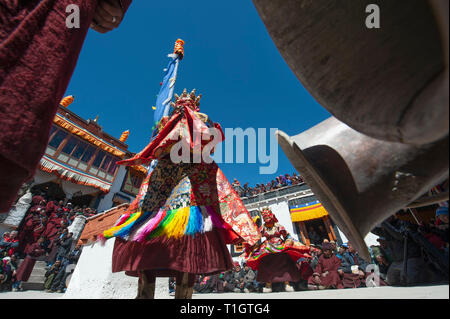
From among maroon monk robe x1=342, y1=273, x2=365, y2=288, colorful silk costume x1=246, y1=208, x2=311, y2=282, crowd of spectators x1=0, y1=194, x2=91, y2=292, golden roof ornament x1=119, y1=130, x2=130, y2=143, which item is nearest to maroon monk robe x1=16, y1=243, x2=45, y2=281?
crowd of spectators x1=0, y1=194, x2=91, y2=292

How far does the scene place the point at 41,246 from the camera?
8461 mm

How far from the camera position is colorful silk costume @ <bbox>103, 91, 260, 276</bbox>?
161 cm

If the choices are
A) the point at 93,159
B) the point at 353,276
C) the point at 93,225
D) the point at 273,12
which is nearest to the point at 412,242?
the point at 273,12

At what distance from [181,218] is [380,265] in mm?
5882

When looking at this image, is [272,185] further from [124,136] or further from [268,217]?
[124,136]

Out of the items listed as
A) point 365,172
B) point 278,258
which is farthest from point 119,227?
point 278,258

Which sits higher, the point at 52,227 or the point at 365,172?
the point at 52,227

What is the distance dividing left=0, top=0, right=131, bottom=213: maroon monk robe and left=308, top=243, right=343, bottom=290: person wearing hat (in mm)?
6756

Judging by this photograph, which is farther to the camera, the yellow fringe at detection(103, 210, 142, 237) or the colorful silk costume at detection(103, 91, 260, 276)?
the yellow fringe at detection(103, 210, 142, 237)

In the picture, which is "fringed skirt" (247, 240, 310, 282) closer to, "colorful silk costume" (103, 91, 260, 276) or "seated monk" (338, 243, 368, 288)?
"seated monk" (338, 243, 368, 288)

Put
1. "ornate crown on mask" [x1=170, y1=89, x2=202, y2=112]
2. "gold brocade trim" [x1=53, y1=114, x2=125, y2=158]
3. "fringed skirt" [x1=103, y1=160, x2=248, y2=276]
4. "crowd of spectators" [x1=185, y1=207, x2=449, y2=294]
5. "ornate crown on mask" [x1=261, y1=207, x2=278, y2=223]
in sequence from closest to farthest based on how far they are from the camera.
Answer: "fringed skirt" [x1=103, y1=160, x2=248, y2=276], "crowd of spectators" [x1=185, y1=207, x2=449, y2=294], "ornate crown on mask" [x1=170, y1=89, x2=202, y2=112], "ornate crown on mask" [x1=261, y1=207, x2=278, y2=223], "gold brocade trim" [x1=53, y1=114, x2=125, y2=158]

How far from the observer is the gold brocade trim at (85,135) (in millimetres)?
12281
